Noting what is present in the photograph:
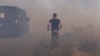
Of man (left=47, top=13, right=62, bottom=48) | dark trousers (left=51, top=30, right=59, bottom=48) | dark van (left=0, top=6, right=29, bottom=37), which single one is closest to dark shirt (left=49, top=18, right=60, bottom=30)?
man (left=47, top=13, right=62, bottom=48)

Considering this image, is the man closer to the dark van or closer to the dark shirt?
the dark shirt

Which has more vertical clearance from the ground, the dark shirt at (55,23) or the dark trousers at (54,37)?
the dark shirt at (55,23)

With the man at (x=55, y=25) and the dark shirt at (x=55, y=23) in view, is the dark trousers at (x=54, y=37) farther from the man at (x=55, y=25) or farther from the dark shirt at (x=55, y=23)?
the dark shirt at (x=55, y=23)

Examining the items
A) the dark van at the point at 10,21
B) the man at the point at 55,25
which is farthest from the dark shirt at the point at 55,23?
the dark van at the point at 10,21

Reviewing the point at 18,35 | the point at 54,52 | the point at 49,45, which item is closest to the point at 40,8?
the point at 18,35

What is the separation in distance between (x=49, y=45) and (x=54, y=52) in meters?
1.87

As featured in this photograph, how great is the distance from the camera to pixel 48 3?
955 inches

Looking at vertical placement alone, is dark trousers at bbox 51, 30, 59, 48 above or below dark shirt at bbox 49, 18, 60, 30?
below

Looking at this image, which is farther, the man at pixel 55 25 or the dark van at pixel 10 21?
the dark van at pixel 10 21

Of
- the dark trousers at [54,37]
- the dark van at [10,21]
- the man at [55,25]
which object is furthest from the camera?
the dark van at [10,21]

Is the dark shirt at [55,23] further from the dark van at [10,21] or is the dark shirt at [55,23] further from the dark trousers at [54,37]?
the dark van at [10,21]

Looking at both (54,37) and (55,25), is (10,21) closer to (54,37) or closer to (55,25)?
(54,37)

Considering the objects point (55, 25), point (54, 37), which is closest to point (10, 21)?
point (54, 37)

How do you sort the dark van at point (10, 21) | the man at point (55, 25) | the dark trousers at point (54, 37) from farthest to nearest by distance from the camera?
the dark van at point (10, 21) < the dark trousers at point (54, 37) < the man at point (55, 25)
